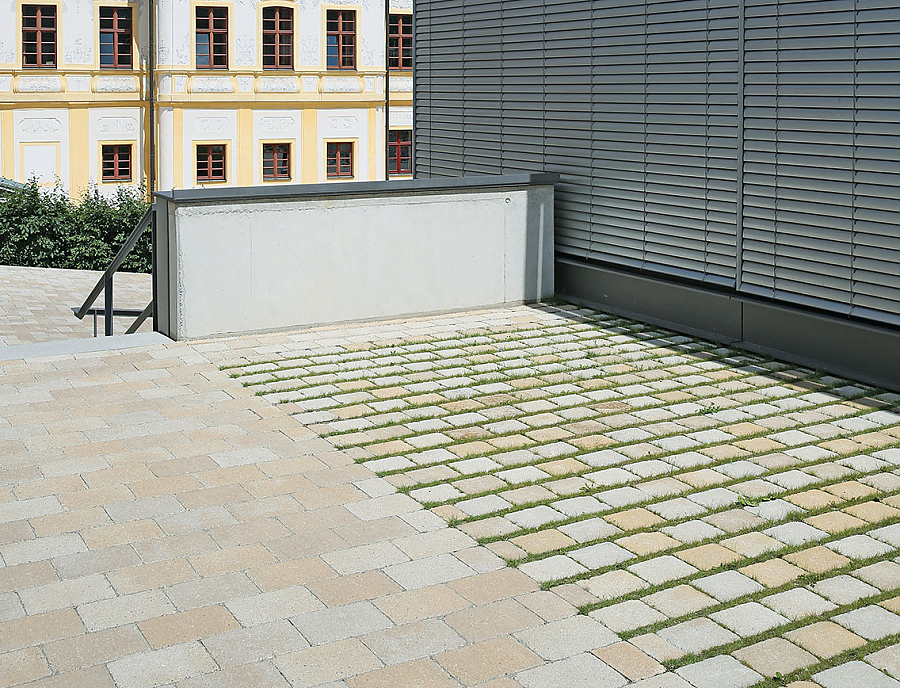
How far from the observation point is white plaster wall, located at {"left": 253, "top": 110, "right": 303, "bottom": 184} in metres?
38.3

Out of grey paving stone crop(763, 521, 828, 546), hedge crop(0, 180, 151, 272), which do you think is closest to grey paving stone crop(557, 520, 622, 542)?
grey paving stone crop(763, 521, 828, 546)

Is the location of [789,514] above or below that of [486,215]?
below

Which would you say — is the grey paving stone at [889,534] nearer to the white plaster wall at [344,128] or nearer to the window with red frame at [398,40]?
the white plaster wall at [344,128]

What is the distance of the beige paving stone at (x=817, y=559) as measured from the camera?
5.33 metres

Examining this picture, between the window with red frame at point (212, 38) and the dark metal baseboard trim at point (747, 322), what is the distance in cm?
2816

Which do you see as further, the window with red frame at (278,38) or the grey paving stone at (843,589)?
the window with red frame at (278,38)

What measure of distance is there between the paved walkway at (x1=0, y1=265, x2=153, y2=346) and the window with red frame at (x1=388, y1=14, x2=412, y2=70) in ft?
69.1

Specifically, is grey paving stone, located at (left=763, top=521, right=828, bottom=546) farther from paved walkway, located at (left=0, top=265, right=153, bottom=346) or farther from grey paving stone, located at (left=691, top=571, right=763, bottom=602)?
paved walkway, located at (left=0, top=265, right=153, bottom=346)

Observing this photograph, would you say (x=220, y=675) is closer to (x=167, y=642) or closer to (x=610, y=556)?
(x=167, y=642)

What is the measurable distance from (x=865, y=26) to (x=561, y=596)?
5.13 meters

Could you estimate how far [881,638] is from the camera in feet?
15.2

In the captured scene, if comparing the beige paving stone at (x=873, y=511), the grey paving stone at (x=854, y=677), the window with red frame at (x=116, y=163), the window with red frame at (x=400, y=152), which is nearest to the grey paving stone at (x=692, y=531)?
the beige paving stone at (x=873, y=511)

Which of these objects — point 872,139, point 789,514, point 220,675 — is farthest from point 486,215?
point 220,675

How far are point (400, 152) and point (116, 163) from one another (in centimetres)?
958
